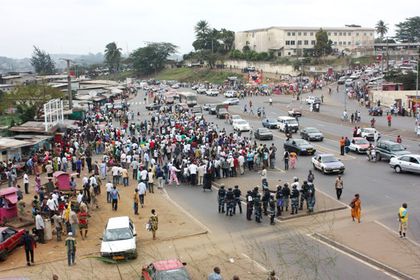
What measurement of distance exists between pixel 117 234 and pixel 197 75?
121m

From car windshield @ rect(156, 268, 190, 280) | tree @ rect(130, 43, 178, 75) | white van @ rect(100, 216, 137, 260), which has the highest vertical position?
tree @ rect(130, 43, 178, 75)

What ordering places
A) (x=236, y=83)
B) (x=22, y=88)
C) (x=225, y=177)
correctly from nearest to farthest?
(x=225, y=177), (x=22, y=88), (x=236, y=83)

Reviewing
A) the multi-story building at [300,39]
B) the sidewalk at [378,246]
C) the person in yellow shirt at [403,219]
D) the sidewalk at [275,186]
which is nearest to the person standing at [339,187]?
the sidewalk at [275,186]

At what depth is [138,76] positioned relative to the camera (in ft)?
563

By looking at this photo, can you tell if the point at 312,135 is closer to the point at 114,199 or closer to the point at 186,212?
the point at 186,212

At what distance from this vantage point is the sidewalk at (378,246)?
50.4 feet

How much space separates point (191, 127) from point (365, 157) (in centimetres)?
1695

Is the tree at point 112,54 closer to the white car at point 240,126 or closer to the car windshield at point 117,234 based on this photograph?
the white car at point 240,126

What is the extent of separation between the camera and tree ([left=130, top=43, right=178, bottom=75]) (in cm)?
16388

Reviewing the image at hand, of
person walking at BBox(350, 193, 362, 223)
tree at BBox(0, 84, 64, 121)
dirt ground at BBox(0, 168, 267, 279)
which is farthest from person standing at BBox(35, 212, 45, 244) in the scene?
tree at BBox(0, 84, 64, 121)

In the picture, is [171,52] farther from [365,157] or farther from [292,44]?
[365,157]

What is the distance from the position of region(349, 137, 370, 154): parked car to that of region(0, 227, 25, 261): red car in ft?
75.7

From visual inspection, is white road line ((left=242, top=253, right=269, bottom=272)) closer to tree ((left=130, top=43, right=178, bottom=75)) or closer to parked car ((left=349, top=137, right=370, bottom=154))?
parked car ((left=349, top=137, right=370, bottom=154))

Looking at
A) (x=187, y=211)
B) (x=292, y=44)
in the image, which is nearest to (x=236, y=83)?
(x=292, y=44)
